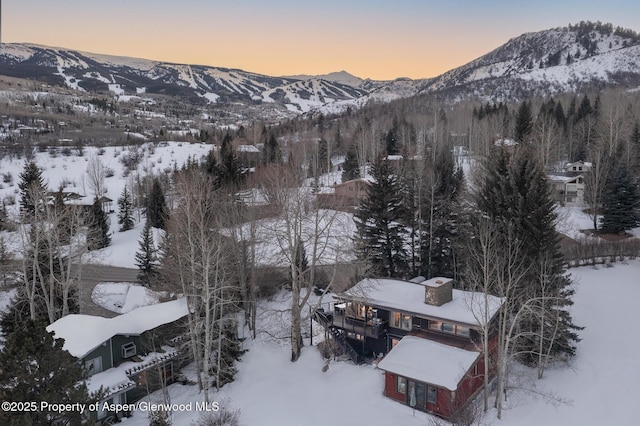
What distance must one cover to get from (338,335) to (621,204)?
3002cm

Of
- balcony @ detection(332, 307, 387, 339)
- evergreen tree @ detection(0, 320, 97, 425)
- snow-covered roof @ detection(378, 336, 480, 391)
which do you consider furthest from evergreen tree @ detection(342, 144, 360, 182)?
evergreen tree @ detection(0, 320, 97, 425)

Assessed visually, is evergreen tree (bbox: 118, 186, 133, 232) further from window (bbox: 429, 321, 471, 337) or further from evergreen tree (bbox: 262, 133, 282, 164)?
window (bbox: 429, 321, 471, 337)

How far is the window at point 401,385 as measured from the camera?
18.5 m

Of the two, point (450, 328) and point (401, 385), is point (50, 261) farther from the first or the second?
point (450, 328)

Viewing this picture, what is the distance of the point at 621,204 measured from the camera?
37.4m

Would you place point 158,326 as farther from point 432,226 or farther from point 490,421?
point 432,226

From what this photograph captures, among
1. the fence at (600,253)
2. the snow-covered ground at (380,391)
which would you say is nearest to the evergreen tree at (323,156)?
the fence at (600,253)

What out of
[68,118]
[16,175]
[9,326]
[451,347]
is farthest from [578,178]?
[68,118]

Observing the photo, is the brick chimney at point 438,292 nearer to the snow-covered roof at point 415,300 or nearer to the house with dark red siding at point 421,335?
the house with dark red siding at point 421,335

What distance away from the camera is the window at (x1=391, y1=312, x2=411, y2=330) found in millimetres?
22220

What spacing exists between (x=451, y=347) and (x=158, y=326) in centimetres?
1478

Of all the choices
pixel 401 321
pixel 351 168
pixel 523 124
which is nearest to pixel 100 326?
pixel 401 321

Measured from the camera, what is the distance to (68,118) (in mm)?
134625

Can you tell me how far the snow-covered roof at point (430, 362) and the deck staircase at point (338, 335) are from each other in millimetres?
3672
